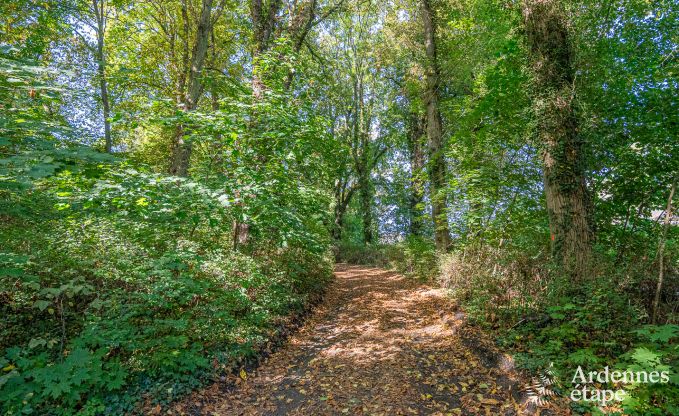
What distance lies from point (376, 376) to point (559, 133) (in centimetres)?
511

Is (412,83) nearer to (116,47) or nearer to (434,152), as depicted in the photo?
(434,152)

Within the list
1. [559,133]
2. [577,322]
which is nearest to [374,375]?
[577,322]

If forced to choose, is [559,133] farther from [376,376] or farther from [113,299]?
[113,299]

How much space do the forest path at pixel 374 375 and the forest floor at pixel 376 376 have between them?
0.01 meters

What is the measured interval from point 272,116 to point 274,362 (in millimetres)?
4384

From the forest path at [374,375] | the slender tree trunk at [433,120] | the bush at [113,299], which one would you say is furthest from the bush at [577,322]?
the slender tree trunk at [433,120]

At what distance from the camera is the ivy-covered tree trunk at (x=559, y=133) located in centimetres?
498

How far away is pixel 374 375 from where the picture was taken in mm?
4512

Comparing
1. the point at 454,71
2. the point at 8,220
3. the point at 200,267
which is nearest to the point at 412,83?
the point at 454,71

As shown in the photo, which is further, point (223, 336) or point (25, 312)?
point (223, 336)

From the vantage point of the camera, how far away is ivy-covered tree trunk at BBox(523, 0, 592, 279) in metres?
4.98

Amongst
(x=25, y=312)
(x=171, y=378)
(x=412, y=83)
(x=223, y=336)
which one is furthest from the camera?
(x=412, y=83)

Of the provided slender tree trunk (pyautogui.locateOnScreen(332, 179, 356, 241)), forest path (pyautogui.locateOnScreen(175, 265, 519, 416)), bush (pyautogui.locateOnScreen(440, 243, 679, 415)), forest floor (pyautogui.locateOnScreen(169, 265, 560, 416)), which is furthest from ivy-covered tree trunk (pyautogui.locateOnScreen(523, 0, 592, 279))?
slender tree trunk (pyautogui.locateOnScreen(332, 179, 356, 241))

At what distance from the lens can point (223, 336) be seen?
188 inches
